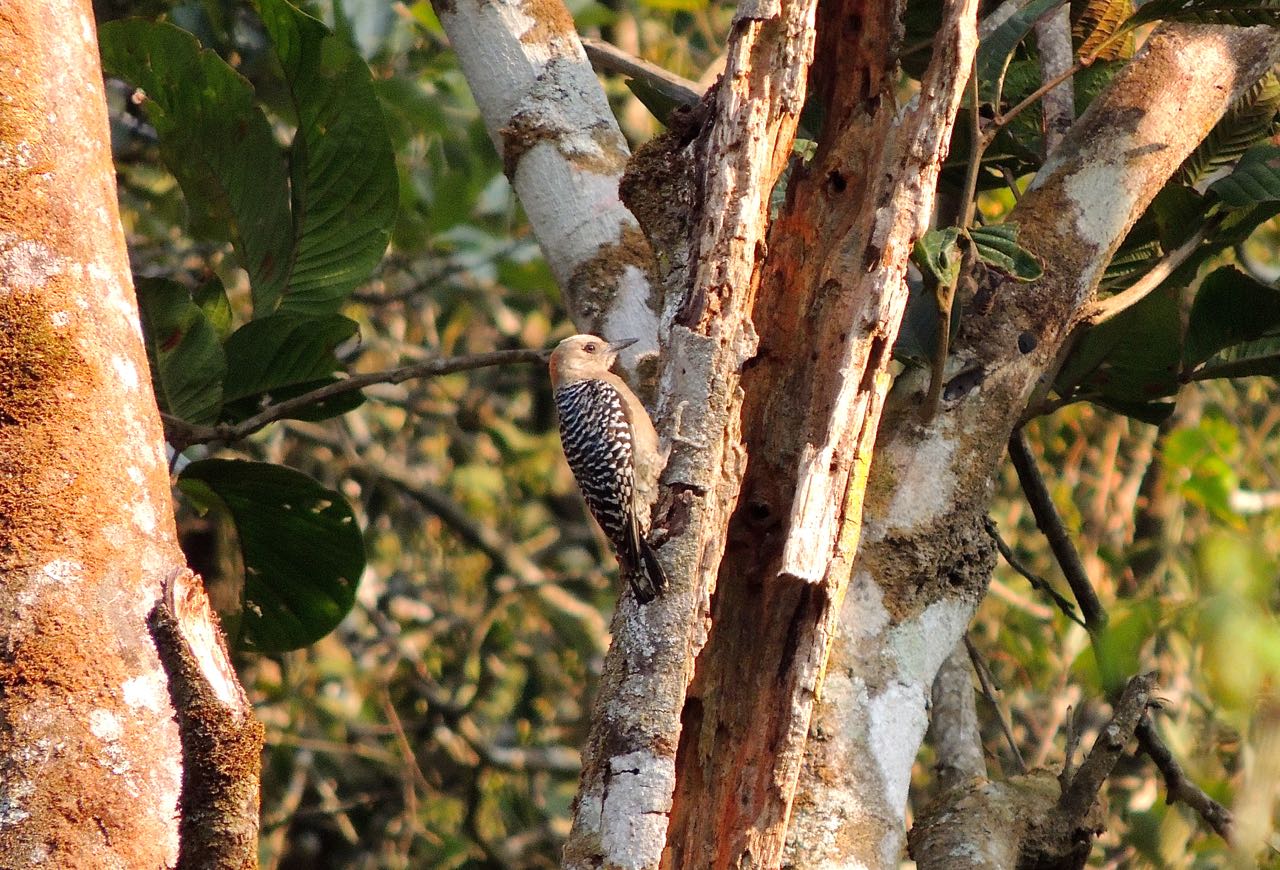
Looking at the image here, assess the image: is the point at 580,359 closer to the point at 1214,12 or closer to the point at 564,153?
the point at 564,153

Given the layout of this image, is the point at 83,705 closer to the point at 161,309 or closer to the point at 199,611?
the point at 199,611

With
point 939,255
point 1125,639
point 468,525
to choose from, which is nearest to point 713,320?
point 939,255

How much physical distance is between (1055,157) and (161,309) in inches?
94.3

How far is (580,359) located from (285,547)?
122 centimetres

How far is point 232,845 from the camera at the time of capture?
224cm

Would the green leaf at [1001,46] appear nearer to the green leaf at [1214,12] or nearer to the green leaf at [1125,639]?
the green leaf at [1214,12]

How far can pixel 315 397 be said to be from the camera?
4078mm

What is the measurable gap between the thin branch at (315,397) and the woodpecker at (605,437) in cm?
21

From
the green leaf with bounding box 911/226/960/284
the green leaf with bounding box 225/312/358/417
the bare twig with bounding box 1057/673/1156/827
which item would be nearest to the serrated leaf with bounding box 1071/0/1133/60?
the green leaf with bounding box 911/226/960/284

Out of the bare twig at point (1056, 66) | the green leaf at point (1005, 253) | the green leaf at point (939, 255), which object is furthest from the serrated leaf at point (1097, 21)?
the green leaf at point (939, 255)

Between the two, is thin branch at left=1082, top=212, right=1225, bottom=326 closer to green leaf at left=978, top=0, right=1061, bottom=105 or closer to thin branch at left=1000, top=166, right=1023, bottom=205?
thin branch at left=1000, top=166, right=1023, bottom=205

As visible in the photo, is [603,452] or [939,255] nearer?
[939,255]

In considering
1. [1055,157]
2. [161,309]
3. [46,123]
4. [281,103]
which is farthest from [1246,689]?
[281,103]

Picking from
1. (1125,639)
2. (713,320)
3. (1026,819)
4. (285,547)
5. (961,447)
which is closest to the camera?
(1125,639)
